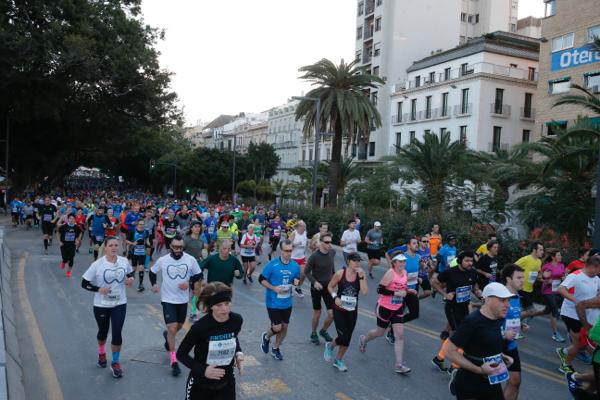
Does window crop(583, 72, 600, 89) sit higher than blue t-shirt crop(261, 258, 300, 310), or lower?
higher

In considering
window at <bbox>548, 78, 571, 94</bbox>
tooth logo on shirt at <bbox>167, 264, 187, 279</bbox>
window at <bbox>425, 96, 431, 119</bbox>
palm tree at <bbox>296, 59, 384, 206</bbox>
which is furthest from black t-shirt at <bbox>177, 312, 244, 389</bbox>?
window at <bbox>425, 96, 431, 119</bbox>

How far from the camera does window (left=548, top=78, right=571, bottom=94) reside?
33.4m

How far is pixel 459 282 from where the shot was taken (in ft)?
24.8

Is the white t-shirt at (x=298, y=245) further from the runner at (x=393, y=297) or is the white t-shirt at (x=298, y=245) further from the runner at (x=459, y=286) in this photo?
the runner at (x=459, y=286)

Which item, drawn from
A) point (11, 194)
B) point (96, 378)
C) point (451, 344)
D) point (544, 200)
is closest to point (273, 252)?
point (544, 200)

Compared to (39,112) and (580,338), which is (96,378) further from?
(39,112)

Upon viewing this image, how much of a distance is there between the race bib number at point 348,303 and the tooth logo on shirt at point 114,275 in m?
2.93

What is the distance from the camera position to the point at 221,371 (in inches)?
166

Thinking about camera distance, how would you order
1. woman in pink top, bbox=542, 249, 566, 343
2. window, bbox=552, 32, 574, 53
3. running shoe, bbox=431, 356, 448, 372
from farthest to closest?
window, bbox=552, 32, 574, 53 < woman in pink top, bbox=542, 249, 566, 343 < running shoe, bbox=431, 356, 448, 372

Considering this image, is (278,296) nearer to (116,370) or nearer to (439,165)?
(116,370)

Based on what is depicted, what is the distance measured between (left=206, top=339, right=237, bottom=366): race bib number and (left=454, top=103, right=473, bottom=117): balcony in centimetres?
4103

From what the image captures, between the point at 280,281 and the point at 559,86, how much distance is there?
32.2m

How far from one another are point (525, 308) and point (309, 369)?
445cm

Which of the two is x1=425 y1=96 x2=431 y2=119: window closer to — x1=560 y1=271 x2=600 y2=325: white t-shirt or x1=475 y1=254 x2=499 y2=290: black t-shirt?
x1=475 y1=254 x2=499 y2=290: black t-shirt
